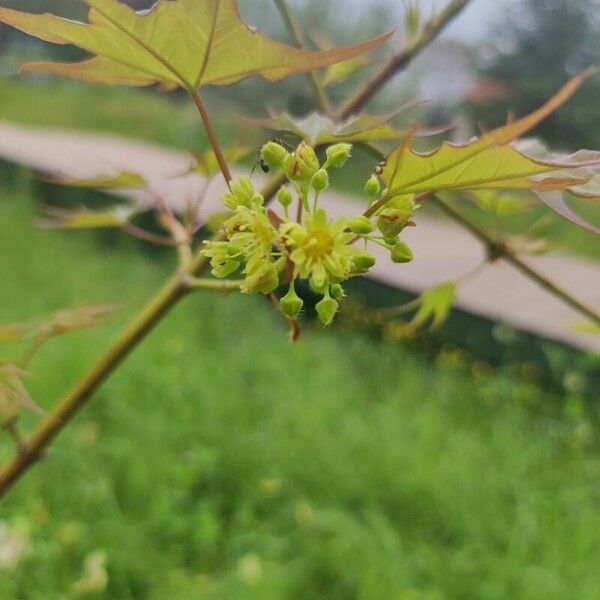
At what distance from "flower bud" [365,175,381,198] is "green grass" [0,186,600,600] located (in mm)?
717

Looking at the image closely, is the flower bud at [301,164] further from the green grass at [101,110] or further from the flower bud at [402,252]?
the green grass at [101,110]

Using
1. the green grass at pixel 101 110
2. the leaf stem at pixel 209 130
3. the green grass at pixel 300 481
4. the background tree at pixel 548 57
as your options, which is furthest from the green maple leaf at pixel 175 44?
the green grass at pixel 101 110

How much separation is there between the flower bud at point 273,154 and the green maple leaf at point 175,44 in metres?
0.02

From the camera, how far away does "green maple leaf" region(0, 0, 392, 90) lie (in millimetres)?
208

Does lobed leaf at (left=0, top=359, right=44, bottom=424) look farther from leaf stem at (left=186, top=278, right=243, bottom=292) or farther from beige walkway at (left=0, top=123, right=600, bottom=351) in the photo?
beige walkway at (left=0, top=123, right=600, bottom=351)

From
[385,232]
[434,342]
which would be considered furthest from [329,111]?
[434,342]

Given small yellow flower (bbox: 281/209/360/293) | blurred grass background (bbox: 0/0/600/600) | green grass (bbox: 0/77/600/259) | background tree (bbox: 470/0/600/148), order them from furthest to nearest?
green grass (bbox: 0/77/600/259) < background tree (bbox: 470/0/600/148) < blurred grass background (bbox: 0/0/600/600) < small yellow flower (bbox: 281/209/360/293)

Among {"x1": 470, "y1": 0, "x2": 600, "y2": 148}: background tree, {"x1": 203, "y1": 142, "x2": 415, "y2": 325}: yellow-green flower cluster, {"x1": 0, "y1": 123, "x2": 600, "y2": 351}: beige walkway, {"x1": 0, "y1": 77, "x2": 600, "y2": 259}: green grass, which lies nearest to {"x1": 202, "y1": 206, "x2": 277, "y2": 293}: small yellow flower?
{"x1": 203, "y1": 142, "x2": 415, "y2": 325}: yellow-green flower cluster

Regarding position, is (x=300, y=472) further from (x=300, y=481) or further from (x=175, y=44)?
(x=175, y=44)

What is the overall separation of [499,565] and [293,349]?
841 millimetres

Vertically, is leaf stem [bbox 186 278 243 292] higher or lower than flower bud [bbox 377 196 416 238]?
lower

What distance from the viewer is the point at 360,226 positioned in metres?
0.19

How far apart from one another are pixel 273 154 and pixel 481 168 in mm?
51

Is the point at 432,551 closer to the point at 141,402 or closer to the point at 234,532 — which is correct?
the point at 234,532
